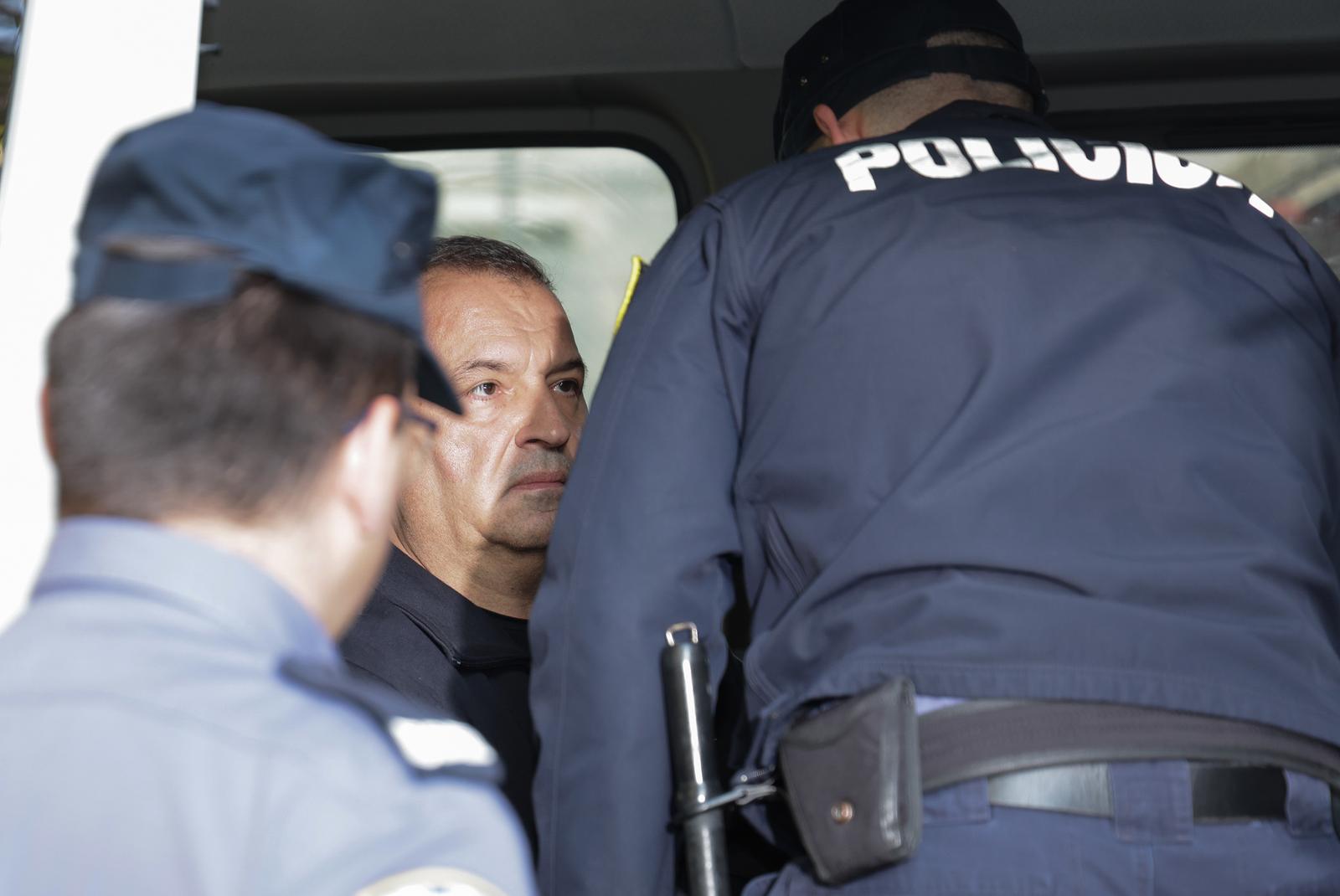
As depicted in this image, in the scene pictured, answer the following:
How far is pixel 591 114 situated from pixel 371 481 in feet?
7.26

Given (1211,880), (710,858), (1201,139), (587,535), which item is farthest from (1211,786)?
(1201,139)

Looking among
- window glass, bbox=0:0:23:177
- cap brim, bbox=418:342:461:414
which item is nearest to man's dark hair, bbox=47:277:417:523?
cap brim, bbox=418:342:461:414

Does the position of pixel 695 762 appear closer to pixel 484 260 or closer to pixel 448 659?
pixel 448 659

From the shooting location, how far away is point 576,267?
3.00 meters

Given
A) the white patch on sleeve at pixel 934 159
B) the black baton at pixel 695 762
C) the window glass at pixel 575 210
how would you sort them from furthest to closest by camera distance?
the window glass at pixel 575 210 → the white patch on sleeve at pixel 934 159 → the black baton at pixel 695 762

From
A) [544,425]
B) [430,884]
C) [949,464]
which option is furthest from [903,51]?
[430,884]

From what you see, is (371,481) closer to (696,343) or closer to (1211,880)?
(696,343)

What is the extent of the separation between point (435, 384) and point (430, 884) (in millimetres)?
379

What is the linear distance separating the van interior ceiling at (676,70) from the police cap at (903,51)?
2.98ft

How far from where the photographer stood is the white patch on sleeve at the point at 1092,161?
1437 mm

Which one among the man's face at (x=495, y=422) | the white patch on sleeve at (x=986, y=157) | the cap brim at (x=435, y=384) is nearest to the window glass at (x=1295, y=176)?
the man's face at (x=495, y=422)

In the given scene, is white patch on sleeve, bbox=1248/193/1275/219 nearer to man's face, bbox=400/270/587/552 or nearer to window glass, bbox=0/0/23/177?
man's face, bbox=400/270/587/552

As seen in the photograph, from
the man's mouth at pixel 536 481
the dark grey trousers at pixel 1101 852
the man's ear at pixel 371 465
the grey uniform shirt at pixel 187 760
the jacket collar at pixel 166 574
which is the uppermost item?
the man's mouth at pixel 536 481

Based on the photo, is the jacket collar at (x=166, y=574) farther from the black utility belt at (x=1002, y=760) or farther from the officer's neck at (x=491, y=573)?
the officer's neck at (x=491, y=573)
